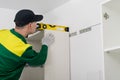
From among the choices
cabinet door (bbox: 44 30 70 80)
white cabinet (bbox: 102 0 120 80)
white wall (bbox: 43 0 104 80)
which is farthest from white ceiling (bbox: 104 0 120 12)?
cabinet door (bbox: 44 30 70 80)

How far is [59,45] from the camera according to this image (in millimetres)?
2957

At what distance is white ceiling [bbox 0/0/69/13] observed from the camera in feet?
11.3

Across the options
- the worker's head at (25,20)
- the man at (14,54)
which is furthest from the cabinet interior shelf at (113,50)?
the worker's head at (25,20)

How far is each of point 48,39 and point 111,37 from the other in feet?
3.49

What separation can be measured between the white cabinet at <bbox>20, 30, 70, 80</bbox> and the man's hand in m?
0.06

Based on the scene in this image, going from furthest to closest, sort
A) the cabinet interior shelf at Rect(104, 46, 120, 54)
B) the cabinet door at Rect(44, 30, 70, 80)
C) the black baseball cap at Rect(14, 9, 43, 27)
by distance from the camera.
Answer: the cabinet door at Rect(44, 30, 70, 80) < the black baseball cap at Rect(14, 9, 43, 27) < the cabinet interior shelf at Rect(104, 46, 120, 54)

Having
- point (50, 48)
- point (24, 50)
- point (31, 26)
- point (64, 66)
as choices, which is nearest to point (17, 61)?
point (24, 50)

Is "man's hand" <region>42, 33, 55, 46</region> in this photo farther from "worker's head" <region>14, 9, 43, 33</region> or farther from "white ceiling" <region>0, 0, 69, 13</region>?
"white ceiling" <region>0, 0, 69, 13</region>

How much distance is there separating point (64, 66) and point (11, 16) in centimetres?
137

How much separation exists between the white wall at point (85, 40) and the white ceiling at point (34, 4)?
0.22m

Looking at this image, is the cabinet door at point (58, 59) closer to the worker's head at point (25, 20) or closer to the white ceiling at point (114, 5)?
the worker's head at point (25, 20)

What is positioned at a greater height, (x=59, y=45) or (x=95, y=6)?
(x=95, y=6)

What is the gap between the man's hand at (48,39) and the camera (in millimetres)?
2705

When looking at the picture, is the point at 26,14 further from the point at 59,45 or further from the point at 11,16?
the point at 11,16
